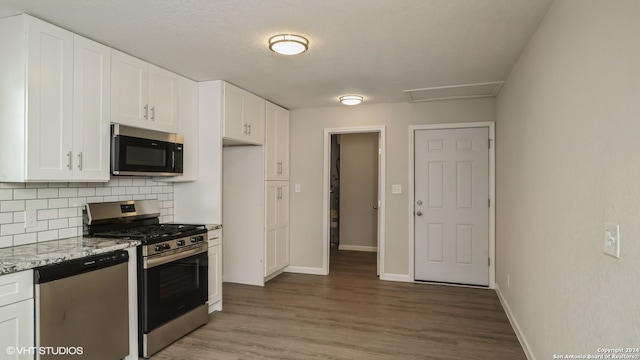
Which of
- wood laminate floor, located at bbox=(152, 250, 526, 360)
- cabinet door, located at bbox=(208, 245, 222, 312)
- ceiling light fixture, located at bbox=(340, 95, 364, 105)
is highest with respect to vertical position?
ceiling light fixture, located at bbox=(340, 95, 364, 105)

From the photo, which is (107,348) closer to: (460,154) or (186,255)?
(186,255)

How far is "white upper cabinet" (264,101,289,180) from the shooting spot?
4691 mm

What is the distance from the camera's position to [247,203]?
4.60 metres

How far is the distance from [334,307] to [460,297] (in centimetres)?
150

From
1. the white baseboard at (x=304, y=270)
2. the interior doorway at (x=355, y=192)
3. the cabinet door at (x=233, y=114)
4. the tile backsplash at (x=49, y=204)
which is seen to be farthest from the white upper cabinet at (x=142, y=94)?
the interior doorway at (x=355, y=192)

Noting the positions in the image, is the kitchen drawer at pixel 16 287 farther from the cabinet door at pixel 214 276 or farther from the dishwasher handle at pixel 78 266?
the cabinet door at pixel 214 276

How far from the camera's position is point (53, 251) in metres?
2.22

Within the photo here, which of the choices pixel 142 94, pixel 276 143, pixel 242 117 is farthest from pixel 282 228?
pixel 142 94

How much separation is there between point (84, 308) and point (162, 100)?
1888 millimetres

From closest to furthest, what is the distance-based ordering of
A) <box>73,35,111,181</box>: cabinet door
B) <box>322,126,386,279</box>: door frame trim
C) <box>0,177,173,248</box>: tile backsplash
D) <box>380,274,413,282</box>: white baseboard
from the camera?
<box>0,177,173,248</box>: tile backsplash
<box>73,35,111,181</box>: cabinet door
<box>380,274,413,282</box>: white baseboard
<box>322,126,386,279</box>: door frame trim

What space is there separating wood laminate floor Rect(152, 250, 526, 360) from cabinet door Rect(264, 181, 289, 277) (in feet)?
1.09

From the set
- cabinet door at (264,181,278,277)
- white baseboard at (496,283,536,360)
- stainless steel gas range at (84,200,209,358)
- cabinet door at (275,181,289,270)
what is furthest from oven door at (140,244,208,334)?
white baseboard at (496,283,536,360)

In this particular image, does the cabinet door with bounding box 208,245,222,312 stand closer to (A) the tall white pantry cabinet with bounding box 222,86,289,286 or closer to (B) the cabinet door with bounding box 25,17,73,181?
(A) the tall white pantry cabinet with bounding box 222,86,289,286

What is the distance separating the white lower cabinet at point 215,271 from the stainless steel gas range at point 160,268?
0.23 metres
